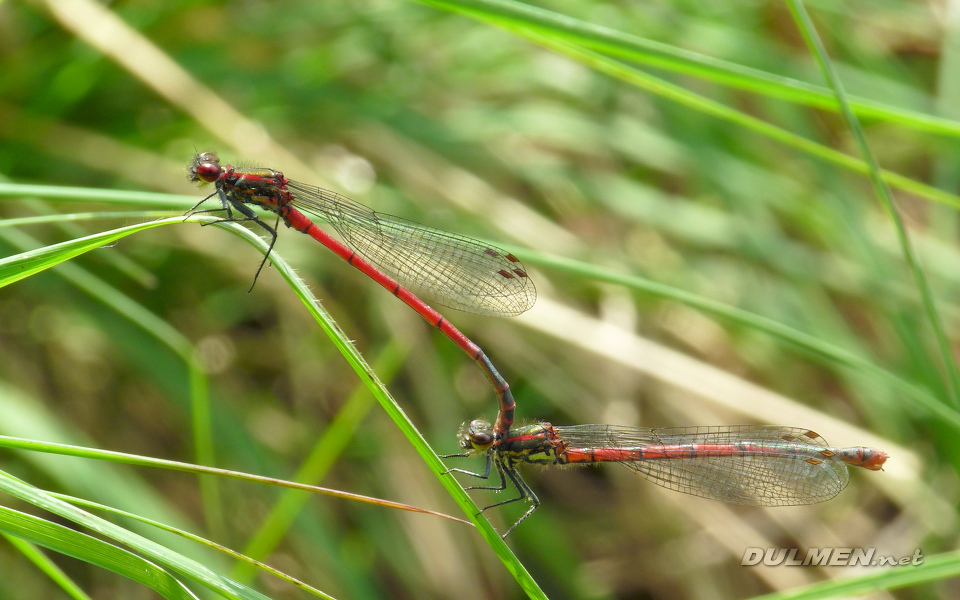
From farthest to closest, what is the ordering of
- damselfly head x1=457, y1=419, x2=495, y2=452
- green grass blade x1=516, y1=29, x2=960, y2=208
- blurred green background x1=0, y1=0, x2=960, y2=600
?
blurred green background x1=0, y1=0, x2=960, y2=600 → damselfly head x1=457, y1=419, x2=495, y2=452 → green grass blade x1=516, y1=29, x2=960, y2=208

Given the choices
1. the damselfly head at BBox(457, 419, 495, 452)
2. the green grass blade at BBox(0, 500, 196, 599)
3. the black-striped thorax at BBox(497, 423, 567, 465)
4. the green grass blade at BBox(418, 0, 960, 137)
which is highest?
the green grass blade at BBox(418, 0, 960, 137)

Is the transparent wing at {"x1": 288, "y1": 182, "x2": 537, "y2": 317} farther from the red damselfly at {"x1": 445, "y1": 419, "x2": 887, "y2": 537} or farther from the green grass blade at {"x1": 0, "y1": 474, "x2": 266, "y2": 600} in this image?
the green grass blade at {"x1": 0, "y1": 474, "x2": 266, "y2": 600}

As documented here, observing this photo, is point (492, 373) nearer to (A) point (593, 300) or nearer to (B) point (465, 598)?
(B) point (465, 598)

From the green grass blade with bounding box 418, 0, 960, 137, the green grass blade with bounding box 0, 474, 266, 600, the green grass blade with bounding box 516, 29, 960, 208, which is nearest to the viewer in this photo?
the green grass blade with bounding box 0, 474, 266, 600

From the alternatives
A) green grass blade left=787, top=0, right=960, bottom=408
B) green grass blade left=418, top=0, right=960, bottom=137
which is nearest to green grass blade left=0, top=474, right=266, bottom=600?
green grass blade left=418, top=0, right=960, bottom=137

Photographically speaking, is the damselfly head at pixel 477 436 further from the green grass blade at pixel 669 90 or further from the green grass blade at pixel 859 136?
the green grass blade at pixel 859 136

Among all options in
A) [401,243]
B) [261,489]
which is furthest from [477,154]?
[261,489]

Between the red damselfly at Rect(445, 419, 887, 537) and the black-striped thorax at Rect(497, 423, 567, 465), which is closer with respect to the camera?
the red damselfly at Rect(445, 419, 887, 537)

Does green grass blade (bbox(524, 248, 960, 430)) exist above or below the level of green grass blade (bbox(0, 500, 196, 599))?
above
